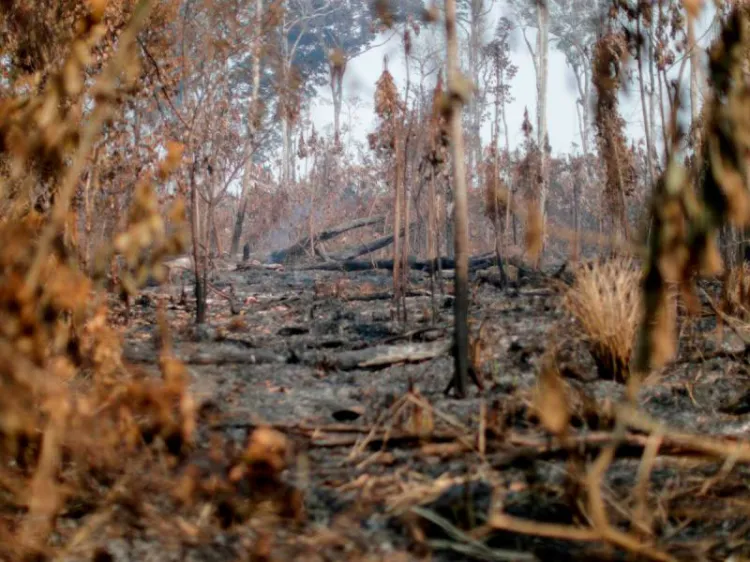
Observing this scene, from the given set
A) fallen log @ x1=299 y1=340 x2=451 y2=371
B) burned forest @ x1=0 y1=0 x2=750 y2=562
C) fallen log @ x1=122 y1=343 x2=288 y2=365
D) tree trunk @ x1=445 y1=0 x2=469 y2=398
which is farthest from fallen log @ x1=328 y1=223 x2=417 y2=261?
tree trunk @ x1=445 y1=0 x2=469 y2=398

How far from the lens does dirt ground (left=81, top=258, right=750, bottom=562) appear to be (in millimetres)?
1744

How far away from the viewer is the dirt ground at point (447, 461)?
5.72ft

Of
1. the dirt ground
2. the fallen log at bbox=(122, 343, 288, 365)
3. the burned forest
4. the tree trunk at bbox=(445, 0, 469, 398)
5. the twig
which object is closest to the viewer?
the burned forest

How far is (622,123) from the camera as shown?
277 inches

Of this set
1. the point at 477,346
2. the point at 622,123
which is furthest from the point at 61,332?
the point at 622,123

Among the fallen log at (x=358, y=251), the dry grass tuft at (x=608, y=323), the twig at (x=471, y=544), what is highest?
the fallen log at (x=358, y=251)

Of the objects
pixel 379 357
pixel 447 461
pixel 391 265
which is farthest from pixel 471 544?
pixel 391 265

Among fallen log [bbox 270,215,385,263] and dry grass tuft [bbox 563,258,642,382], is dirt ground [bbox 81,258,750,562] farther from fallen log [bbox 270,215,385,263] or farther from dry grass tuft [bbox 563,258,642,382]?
fallen log [bbox 270,215,385,263]

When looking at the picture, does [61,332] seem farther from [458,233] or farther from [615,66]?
[615,66]

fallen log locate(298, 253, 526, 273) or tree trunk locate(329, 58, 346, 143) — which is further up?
tree trunk locate(329, 58, 346, 143)

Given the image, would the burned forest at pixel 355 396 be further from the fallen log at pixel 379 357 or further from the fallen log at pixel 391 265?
the fallen log at pixel 391 265

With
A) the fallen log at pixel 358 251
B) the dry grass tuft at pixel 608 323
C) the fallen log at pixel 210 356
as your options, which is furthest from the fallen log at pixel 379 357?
the fallen log at pixel 358 251

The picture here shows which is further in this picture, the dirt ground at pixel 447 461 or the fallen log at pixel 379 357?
the fallen log at pixel 379 357

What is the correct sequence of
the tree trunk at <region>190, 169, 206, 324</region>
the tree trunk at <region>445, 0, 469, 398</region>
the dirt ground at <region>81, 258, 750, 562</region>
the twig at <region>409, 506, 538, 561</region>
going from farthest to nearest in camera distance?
the tree trunk at <region>190, 169, 206, 324</region> → the tree trunk at <region>445, 0, 469, 398</region> → the dirt ground at <region>81, 258, 750, 562</region> → the twig at <region>409, 506, 538, 561</region>
